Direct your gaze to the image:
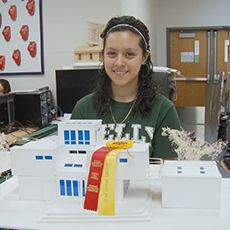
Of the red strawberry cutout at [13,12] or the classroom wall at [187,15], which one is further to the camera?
the classroom wall at [187,15]

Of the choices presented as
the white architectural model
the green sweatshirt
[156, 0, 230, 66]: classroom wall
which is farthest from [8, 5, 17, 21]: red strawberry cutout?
[156, 0, 230, 66]: classroom wall

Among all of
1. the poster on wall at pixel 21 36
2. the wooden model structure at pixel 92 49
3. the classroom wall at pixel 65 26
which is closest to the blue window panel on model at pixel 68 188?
the wooden model structure at pixel 92 49

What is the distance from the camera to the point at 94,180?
0.87m

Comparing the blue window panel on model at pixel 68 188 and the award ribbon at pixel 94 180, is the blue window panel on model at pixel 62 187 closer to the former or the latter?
the blue window panel on model at pixel 68 188

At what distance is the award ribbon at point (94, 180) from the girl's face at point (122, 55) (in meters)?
0.68

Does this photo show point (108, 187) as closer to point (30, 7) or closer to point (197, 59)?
point (30, 7)

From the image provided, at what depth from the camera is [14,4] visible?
3.54 meters

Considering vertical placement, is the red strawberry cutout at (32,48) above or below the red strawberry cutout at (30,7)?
below

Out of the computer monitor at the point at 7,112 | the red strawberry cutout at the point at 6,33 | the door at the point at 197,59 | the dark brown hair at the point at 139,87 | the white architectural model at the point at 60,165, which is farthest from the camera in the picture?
the door at the point at 197,59

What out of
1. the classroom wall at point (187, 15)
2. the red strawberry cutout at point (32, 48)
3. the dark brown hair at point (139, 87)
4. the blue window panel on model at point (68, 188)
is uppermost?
the classroom wall at point (187, 15)

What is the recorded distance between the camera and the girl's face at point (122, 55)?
4.74ft

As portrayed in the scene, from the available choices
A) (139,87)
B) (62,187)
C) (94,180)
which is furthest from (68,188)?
(139,87)

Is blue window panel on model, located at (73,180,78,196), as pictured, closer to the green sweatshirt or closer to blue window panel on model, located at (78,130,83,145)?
blue window panel on model, located at (78,130,83,145)

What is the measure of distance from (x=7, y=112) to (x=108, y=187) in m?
2.17
